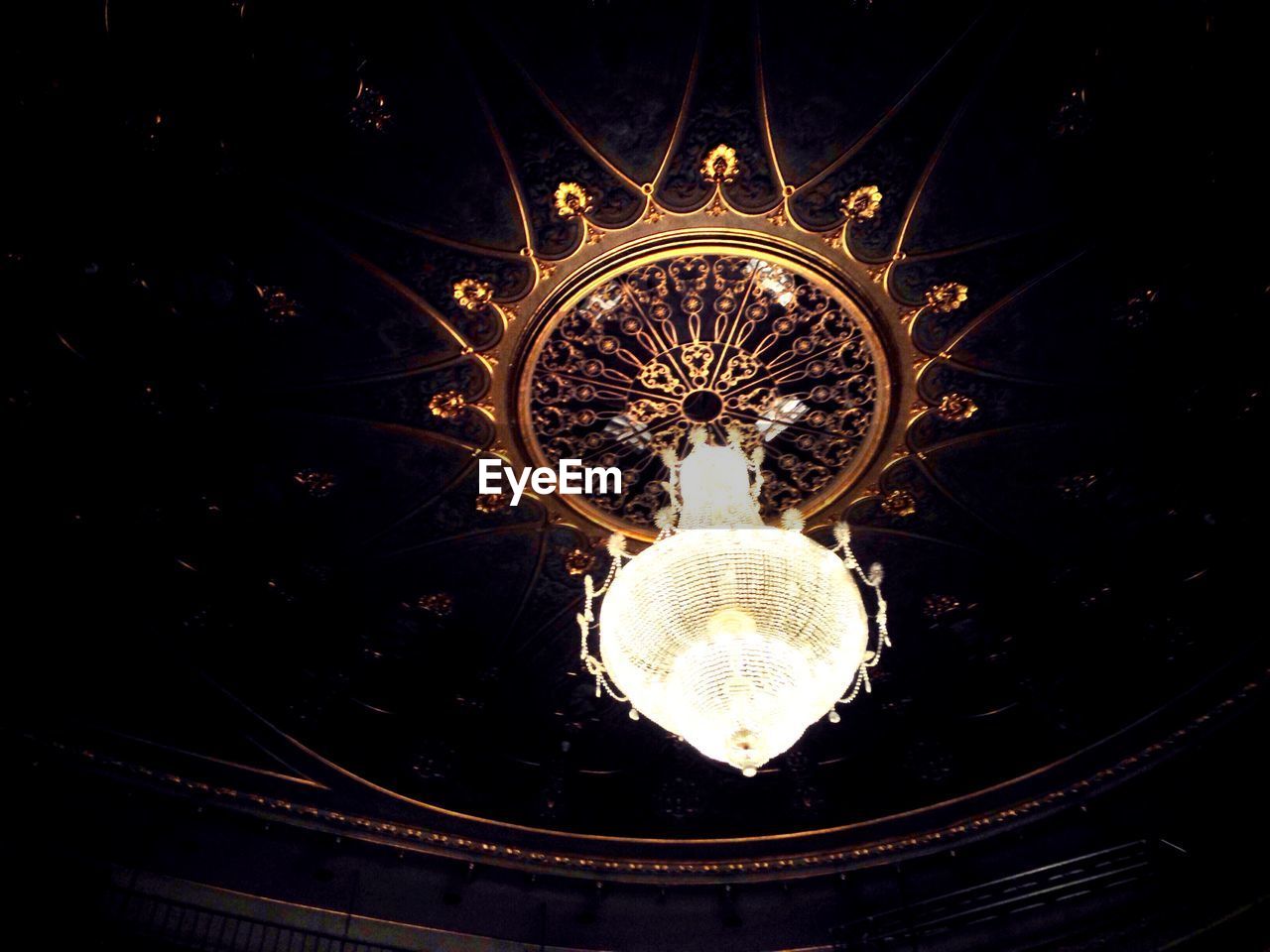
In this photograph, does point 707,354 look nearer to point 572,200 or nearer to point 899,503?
point 572,200

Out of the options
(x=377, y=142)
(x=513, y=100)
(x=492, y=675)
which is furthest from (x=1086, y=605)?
(x=377, y=142)

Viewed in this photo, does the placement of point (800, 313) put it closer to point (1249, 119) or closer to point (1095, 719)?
point (1249, 119)

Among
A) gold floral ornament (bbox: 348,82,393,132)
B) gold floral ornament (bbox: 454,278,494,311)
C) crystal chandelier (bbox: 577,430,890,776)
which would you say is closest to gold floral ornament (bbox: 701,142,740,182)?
gold floral ornament (bbox: 454,278,494,311)

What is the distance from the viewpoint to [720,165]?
4.84m

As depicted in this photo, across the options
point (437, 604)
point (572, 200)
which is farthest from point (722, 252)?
point (437, 604)

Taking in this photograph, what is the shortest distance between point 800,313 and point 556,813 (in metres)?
4.37

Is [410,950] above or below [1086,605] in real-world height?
below

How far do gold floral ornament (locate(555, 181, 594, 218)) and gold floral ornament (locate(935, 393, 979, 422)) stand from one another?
238cm

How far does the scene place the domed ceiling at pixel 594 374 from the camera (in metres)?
4.48

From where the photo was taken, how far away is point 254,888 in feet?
21.9

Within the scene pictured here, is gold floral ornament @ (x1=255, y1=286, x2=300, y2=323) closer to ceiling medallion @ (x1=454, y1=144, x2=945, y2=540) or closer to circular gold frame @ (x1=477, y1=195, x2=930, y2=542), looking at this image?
ceiling medallion @ (x1=454, y1=144, x2=945, y2=540)

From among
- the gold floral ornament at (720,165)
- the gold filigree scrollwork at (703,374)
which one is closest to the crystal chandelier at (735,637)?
the gold filigree scrollwork at (703,374)

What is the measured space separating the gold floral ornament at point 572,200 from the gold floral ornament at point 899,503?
265 cm

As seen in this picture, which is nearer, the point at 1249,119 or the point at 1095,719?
the point at 1249,119
